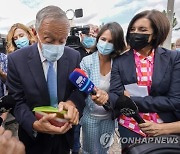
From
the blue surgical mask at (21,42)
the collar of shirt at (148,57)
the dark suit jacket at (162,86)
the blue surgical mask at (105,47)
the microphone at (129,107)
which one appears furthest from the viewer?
the blue surgical mask at (21,42)

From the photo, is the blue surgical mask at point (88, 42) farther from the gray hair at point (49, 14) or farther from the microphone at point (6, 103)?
the microphone at point (6, 103)

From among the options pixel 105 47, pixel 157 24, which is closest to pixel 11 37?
pixel 105 47

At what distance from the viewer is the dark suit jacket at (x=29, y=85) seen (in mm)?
1387

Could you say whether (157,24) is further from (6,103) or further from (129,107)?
(6,103)

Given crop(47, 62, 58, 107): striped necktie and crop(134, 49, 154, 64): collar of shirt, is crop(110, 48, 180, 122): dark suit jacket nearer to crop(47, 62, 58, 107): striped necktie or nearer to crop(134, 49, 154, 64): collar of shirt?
crop(134, 49, 154, 64): collar of shirt

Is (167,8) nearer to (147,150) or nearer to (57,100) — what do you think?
(57,100)

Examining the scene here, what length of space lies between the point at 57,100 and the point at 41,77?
0.56ft

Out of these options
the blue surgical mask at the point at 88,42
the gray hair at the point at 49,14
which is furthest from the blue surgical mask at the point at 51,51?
the blue surgical mask at the point at 88,42

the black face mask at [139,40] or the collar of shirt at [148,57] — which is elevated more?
the black face mask at [139,40]

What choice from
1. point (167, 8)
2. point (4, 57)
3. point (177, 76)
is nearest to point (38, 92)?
point (177, 76)

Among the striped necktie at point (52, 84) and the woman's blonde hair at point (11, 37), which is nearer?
the striped necktie at point (52, 84)

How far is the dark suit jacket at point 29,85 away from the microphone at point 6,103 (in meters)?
0.03

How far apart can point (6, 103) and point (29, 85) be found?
0.17 m

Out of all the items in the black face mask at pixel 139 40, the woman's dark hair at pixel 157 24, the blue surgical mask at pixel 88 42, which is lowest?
the blue surgical mask at pixel 88 42
